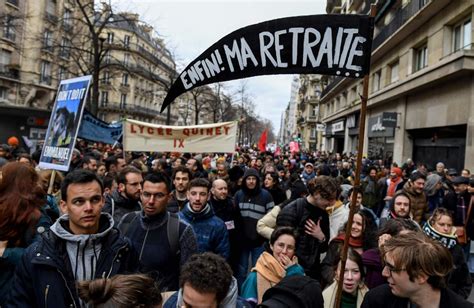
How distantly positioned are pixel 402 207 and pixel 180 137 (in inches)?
195

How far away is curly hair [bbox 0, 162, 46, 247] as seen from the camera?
257 centimetres

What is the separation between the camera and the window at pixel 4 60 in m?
35.1

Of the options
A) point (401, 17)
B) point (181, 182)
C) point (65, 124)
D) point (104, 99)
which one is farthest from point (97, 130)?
point (104, 99)

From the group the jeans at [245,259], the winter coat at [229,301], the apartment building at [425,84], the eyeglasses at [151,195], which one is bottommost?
the jeans at [245,259]

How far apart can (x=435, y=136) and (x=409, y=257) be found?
1581 cm

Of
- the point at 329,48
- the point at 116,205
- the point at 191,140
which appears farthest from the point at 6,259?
the point at 191,140

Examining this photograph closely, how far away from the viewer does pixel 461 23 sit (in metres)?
14.0

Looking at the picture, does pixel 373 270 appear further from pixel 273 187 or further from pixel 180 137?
→ pixel 180 137

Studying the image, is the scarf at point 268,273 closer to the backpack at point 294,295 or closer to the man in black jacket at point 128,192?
the backpack at point 294,295

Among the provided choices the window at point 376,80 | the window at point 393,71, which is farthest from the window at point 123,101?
the window at point 393,71

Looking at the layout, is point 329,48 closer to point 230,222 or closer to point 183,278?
point 183,278

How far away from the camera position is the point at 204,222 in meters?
4.08

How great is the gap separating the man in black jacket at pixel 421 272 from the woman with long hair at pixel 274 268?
90 centimetres

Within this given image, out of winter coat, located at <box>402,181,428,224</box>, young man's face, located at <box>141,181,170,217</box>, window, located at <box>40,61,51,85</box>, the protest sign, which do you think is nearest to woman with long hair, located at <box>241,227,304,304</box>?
young man's face, located at <box>141,181,170,217</box>
